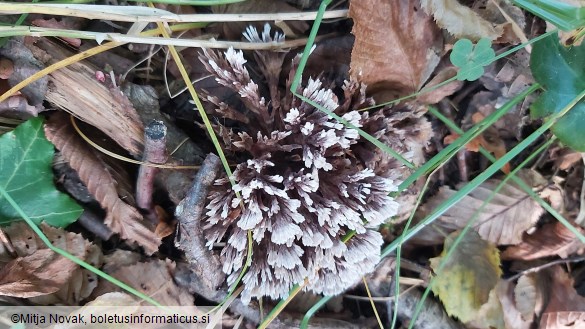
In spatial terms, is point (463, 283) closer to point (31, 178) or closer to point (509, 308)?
point (509, 308)

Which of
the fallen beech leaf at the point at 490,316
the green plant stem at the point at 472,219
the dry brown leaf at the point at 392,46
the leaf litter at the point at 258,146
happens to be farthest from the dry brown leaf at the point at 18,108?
the fallen beech leaf at the point at 490,316

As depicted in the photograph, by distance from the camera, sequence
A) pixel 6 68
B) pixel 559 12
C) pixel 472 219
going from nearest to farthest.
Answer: pixel 559 12, pixel 6 68, pixel 472 219

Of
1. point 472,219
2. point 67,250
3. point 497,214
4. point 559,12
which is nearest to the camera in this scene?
point 559,12

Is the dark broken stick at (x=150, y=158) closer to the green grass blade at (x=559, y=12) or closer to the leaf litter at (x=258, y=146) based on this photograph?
the leaf litter at (x=258, y=146)

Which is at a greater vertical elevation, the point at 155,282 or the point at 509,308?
the point at 155,282

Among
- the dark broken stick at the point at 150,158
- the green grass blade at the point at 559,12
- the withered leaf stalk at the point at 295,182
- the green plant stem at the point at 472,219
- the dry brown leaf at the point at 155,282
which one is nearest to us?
the green grass blade at the point at 559,12

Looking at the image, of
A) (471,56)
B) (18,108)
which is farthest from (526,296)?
(18,108)

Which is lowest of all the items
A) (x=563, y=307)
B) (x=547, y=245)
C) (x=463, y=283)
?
(x=563, y=307)

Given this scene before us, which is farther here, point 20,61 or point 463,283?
point 463,283

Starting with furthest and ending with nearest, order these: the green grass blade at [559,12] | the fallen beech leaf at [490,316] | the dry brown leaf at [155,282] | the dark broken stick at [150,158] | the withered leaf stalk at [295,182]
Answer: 1. the fallen beech leaf at [490,316]
2. the dry brown leaf at [155,282]
3. the withered leaf stalk at [295,182]
4. the dark broken stick at [150,158]
5. the green grass blade at [559,12]
